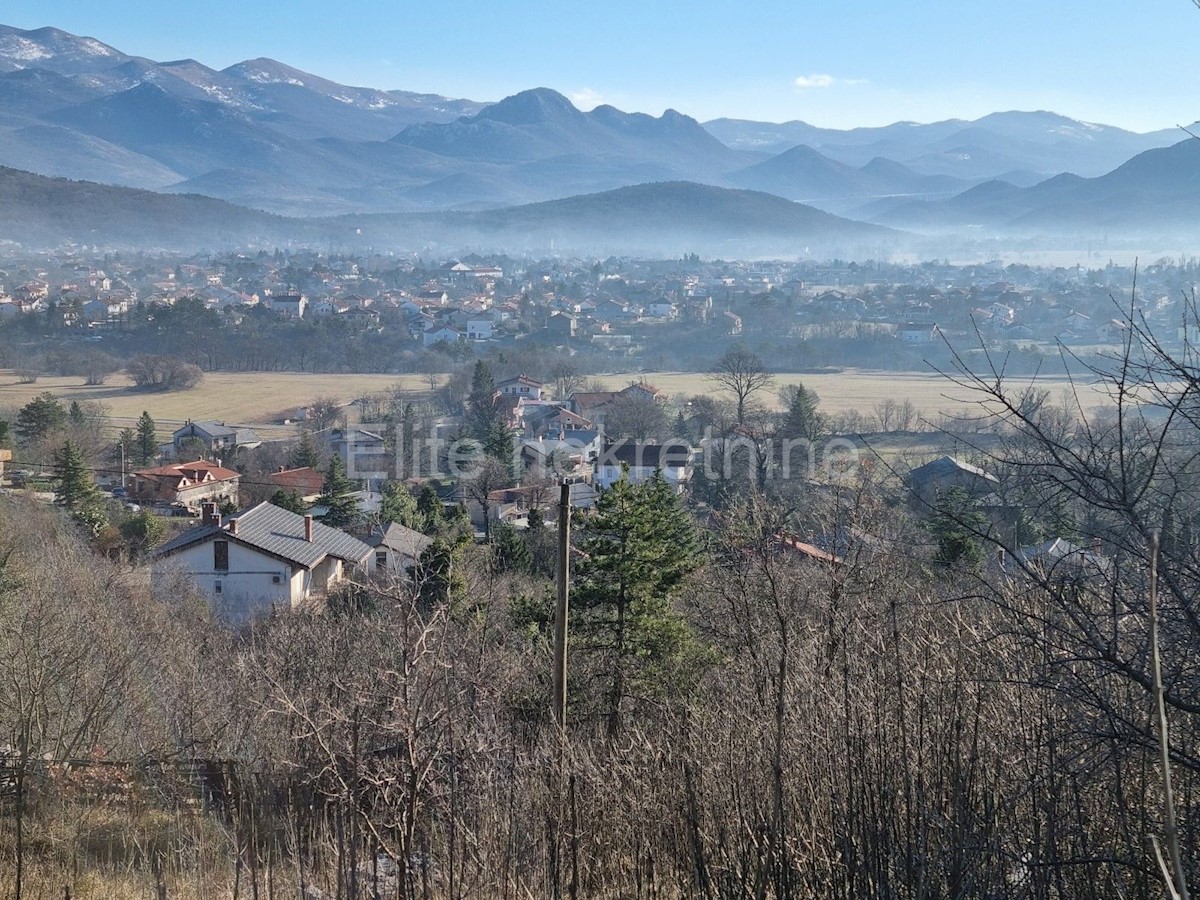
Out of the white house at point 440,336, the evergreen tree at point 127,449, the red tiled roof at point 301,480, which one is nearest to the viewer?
the red tiled roof at point 301,480

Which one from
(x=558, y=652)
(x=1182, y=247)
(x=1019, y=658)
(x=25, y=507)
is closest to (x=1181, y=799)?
(x=1019, y=658)

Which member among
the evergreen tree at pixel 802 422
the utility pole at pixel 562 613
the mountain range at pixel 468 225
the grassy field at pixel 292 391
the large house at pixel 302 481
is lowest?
the large house at pixel 302 481

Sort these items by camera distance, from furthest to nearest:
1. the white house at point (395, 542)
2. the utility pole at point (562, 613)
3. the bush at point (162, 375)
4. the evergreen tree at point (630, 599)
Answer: the bush at point (162, 375)
the white house at point (395, 542)
the evergreen tree at point (630, 599)
the utility pole at point (562, 613)

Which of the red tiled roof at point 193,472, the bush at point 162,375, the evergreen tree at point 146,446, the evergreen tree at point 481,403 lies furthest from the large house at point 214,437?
the bush at point 162,375

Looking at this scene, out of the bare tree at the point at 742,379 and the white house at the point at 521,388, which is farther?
the white house at the point at 521,388

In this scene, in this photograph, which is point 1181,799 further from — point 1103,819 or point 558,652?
point 558,652

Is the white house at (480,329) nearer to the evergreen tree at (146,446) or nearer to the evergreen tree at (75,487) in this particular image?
the evergreen tree at (146,446)

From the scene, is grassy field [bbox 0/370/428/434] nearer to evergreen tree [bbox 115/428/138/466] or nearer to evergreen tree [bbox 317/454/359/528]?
evergreen tree [bbox 115/428/138/466]
